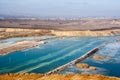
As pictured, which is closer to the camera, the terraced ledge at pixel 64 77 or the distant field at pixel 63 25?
the terraced ledge at pixel 64 77

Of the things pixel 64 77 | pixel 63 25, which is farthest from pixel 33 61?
pixel 63 25

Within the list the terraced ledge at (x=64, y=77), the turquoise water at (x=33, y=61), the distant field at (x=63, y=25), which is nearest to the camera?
the terraced ledge at (x=64, y=77)

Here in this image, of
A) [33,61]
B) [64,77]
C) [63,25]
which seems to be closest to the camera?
[64,77]

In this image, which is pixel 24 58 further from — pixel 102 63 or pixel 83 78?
pixel 83 78

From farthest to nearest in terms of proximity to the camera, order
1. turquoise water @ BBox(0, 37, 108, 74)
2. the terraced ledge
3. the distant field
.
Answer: the distant field < turquoise water @ BBox(0, 37, 108, 74) < the terraced ledge

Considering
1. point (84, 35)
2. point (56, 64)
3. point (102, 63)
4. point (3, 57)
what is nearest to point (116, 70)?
point (102, 63)

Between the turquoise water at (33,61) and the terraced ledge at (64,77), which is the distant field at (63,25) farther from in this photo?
the terraced ledge at (64,77)

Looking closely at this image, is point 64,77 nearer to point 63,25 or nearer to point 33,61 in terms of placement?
point 33,61

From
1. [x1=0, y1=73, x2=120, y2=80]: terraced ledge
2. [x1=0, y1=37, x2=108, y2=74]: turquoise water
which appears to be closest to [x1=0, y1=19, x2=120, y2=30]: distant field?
[x1=0, y1=37, x2=108, y2=74]: turquoise water

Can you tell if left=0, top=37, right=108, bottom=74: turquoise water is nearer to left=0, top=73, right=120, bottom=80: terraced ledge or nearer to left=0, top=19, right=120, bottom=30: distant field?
left=0, top=73, right=120, bottom=80: terraced ledge

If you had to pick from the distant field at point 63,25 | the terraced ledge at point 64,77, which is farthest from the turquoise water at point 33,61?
the distant field at point 63,25

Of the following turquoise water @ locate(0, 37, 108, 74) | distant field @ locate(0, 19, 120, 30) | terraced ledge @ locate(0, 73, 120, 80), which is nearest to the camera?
terraced ledge @ locate(0, 73, 120, 80)
